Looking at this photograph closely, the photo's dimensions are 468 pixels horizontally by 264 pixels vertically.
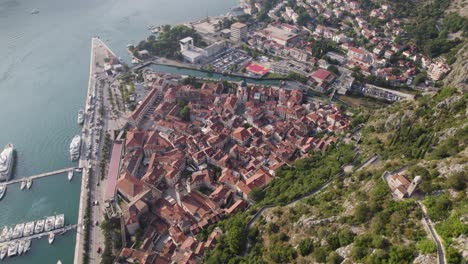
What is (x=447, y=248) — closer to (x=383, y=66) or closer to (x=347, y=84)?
(x=347, y=84)

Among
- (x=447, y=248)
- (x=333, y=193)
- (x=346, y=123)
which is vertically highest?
(x=447, y=248)

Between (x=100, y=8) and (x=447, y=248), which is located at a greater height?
(x=447, y=248)

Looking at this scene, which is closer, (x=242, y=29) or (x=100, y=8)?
(x=242, y=29)

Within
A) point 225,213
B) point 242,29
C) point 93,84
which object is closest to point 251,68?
point 242,29

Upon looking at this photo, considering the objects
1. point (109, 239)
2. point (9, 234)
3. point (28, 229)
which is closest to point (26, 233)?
point (28, 229)

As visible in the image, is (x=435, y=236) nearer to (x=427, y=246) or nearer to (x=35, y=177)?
(x=427, y=246)

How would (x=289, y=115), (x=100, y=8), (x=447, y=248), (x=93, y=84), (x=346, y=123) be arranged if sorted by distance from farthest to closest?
(x=100, y=8), (x=93, y=84), (x=289, y=115), (x=346, y=123), (x=447, y=248)
